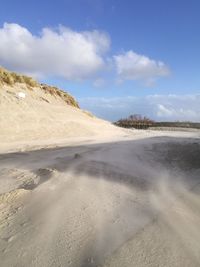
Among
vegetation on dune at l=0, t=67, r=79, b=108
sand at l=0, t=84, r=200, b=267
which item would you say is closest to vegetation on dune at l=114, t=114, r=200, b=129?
vegetation on dune at l=0, t=67, r=79, b=108

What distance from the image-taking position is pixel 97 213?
5559 mm

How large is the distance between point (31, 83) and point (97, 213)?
15501 mm

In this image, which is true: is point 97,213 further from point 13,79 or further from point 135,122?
point 135,122

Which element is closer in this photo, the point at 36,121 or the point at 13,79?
the point at 36,121

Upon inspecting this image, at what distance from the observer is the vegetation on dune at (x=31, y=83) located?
60.2ft

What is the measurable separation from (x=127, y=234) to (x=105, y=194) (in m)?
1.69

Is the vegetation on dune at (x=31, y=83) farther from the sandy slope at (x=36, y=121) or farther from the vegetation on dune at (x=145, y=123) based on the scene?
the vegetation on dune at (x=145, y=123)

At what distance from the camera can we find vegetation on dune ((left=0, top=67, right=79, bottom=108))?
18.3m

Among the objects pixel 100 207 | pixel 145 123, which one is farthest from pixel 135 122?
pixel 100 207

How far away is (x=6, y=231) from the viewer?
16.1 feet

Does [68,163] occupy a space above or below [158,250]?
above

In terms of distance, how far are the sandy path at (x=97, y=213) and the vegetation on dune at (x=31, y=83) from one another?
32.0 feet

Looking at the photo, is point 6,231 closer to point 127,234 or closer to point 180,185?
point 127,234

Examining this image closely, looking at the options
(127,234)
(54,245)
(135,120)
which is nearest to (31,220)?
(54,245)
